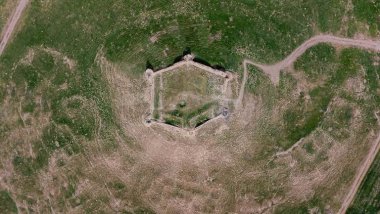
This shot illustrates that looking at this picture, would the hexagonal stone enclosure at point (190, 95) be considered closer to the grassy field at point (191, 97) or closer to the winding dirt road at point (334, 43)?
the grassy field at point (191, 97)

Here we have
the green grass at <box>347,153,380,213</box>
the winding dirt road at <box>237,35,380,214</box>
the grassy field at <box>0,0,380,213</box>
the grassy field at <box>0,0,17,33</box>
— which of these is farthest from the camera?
the grassy field at <box>0,0,17,33</box>

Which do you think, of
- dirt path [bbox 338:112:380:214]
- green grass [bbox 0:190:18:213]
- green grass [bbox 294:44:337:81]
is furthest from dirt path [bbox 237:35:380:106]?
green grass [bbox 0:190:18:213]

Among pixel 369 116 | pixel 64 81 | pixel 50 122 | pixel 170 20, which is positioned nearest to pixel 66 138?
pixel 50 122

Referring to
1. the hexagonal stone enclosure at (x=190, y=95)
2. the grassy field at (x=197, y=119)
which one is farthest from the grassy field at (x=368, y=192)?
the hexagonal stone enclosure at (x=190, y=95)

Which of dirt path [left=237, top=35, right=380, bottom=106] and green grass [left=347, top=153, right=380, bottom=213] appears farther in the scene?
green grass [left=347, top=153, right=380, bottom=213]

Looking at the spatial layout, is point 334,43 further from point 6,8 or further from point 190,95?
point 6,8

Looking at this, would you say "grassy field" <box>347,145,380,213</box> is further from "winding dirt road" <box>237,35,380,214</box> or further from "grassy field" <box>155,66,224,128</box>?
"grassy field" <box>155,66,224,128</box>

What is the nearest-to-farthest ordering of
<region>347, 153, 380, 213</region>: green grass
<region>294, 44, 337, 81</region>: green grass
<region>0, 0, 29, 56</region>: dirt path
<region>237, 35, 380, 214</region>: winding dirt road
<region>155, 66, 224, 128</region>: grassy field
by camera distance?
<region>155, 66, 224, 128</region>: grassy field, <region>237, 35, 380, 214</region>: winding dirt road, <region>294, 44, 337, 81</region>: green grass, <region>347, 153, 380, 213</region>: green grass, <region>0, 0, 29, 56</region>: dirt path
